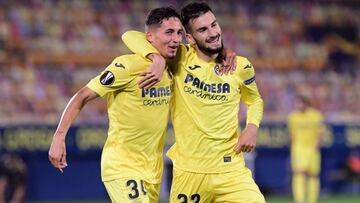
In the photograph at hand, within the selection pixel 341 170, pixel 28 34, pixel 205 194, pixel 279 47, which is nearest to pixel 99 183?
pixel 28 34

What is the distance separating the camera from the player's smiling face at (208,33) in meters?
8.21

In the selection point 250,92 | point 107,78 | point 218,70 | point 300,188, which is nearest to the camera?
point 107,78

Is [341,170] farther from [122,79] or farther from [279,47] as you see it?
[122,79]

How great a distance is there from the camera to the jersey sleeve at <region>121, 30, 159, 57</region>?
8078 millimetres

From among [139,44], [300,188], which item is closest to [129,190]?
[139,44]

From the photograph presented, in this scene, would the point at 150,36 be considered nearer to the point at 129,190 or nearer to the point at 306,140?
the point at 129,190

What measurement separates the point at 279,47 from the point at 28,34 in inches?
292

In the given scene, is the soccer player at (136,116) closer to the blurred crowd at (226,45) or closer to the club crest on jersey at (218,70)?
the club crest on jersey at (218,70)

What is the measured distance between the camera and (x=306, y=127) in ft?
60.8

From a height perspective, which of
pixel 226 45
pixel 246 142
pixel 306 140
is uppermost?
pixel 246 142

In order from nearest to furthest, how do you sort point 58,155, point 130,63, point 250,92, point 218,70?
point 58,155 < point 130,63 < point 218,70 < point 250,92

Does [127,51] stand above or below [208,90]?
below

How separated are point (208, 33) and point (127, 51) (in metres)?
14.4

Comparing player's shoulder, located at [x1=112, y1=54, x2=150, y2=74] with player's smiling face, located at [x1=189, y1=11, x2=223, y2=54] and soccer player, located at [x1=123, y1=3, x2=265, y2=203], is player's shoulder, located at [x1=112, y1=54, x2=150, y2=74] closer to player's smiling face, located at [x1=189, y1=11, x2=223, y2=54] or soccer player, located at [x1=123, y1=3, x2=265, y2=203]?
soccer player, located at [x1=123, y1=3, x2=265, y2=203]
